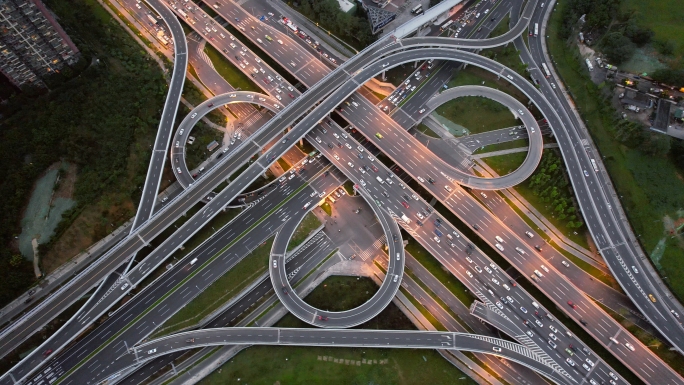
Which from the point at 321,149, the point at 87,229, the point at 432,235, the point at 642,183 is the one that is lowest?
the point at 87,229

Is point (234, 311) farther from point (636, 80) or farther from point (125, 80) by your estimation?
point (636, 80)

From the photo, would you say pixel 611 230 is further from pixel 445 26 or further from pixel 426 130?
pixel 445 26

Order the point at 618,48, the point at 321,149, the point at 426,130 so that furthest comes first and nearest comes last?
the point at 426,130
the point at 618,48
the point at 321,149

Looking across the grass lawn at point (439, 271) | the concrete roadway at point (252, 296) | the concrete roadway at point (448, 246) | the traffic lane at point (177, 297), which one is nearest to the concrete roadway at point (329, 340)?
the traffic lane at point (177, 297)

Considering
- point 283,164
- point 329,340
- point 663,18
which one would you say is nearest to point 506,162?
point 283,164

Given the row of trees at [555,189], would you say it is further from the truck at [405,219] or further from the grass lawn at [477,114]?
the truck at [405,219]

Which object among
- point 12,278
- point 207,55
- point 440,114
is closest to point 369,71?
point 440,114

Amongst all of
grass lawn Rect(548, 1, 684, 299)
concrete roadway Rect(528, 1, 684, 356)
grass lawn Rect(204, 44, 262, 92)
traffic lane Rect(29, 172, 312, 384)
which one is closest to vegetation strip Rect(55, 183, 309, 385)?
traffic lane Rect(29, 172, 312, 384)
